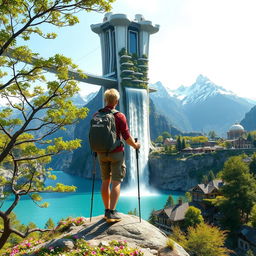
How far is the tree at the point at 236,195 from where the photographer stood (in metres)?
28.2

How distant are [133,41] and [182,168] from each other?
3954 cm

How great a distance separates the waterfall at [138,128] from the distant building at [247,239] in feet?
157

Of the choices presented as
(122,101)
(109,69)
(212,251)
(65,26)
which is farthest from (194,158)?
(65,26)

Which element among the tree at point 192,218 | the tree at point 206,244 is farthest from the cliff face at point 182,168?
the tree at point 206,244

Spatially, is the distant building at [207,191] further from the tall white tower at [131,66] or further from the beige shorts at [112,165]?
the beige shorts at [112,165]

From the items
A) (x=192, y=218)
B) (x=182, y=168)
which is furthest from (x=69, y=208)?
(x=182, y=168)

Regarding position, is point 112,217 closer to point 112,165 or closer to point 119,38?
point 112,165

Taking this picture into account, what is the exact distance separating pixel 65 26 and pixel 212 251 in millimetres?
19812

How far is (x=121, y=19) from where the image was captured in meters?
74.4

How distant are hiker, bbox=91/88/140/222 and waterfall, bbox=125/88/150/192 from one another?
68.7 meters

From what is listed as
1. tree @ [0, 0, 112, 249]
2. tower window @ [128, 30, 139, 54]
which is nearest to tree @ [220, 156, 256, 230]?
tree @ [0, 0, 112, 249]

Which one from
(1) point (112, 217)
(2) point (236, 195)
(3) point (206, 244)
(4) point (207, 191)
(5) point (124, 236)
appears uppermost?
(4) point (207, 191)

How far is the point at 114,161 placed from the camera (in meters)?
5.95

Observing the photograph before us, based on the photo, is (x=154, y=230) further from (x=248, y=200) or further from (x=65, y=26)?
(x=248, y=200)
